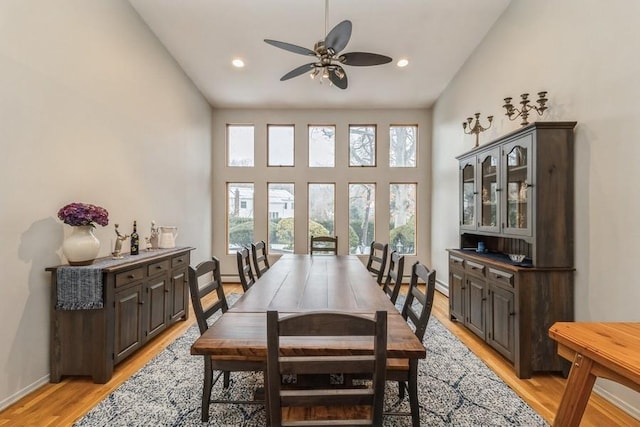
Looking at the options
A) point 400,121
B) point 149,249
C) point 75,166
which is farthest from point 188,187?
point 400,121

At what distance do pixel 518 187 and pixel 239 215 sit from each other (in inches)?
192

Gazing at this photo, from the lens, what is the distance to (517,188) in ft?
9.57

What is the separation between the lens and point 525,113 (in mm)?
2918

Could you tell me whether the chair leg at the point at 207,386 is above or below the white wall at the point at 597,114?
below

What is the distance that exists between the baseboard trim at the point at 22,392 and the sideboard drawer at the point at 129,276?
2.77ft

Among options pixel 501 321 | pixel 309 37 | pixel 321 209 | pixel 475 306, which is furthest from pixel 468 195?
pixel 321 209

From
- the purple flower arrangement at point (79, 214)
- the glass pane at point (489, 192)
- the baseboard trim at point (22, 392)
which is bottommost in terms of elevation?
the baseboard trim at point (22, 392)

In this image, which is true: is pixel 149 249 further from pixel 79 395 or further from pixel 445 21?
pixel 445 21

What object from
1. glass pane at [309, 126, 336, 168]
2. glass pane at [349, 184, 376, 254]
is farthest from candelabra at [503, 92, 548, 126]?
glass pane at [309, 126, 336, 168]

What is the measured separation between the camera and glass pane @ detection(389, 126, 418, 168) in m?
6.26

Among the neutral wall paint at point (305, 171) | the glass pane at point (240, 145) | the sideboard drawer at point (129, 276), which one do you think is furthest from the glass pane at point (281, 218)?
the sideboard drawer at point (129, 276)

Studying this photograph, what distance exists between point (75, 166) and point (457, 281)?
4.12 m

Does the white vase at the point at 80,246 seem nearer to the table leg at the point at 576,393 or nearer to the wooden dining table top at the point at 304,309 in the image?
the wooden dining table top at the point at 304,309

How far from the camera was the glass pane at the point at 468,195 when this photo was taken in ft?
12.3
